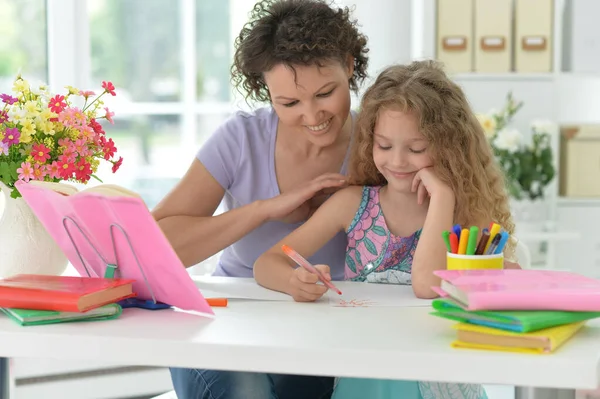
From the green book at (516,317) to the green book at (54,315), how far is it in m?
A: 0.49

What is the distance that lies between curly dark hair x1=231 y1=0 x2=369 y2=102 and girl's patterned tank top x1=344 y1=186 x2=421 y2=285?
12.1 inches

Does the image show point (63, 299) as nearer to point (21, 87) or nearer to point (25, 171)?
point (25, 171)

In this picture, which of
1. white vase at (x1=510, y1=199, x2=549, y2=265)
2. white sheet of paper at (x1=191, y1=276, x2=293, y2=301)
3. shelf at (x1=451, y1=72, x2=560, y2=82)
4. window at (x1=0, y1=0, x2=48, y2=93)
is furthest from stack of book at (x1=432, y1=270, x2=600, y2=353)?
window at (x1=0, y1=0, x2=48, y2=93)

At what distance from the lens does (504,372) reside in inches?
40.0

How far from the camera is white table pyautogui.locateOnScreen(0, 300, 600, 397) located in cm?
103

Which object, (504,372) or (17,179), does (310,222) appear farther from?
(504,372)

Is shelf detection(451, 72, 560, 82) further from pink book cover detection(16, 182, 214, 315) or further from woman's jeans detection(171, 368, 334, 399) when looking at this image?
pink book cover detection(16, 182, 214, 315)

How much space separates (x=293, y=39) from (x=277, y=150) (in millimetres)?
313

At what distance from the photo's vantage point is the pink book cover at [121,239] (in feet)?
4.09

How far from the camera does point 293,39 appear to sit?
1.79 metres

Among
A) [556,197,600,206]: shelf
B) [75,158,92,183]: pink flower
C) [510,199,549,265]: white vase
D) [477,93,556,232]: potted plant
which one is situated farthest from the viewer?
[556,197,600,206]: shelf

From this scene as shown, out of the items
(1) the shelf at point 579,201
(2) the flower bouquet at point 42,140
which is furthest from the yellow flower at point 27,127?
(1) the shelf at point 579,201

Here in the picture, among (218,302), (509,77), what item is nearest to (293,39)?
(218,302)

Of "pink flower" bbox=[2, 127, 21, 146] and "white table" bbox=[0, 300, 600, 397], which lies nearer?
"white table" bbox=[0, 300, 600, 397]
